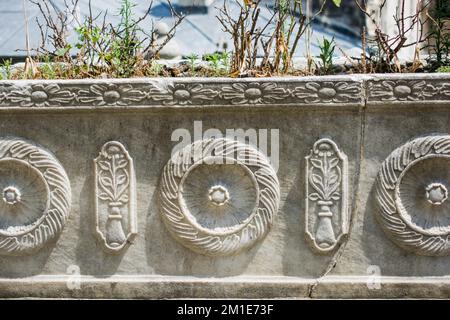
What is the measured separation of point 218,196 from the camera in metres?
4.04

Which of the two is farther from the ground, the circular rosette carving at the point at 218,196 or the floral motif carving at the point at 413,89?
the floral motif carving at the point at 413,89

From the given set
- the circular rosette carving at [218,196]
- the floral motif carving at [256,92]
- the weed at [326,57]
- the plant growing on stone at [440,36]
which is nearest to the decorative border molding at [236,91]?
the floral motif carving at [256,92]

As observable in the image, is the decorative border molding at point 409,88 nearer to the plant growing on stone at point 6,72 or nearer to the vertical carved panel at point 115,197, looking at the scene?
the vertical carved panel at point 115,197

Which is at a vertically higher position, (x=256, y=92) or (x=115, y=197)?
(x=256, y=92)

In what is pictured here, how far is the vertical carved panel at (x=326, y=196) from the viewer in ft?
13.2

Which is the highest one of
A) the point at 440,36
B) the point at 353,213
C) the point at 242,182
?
the point at 440,36

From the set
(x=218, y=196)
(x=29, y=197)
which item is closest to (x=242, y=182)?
(x=218, y=196)

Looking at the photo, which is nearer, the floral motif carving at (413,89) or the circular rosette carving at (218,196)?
the floral motif carving at (413,89)

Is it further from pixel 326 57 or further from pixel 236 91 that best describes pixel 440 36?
pixel 236 91

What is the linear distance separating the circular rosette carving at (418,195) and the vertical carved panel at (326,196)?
0.17 metres

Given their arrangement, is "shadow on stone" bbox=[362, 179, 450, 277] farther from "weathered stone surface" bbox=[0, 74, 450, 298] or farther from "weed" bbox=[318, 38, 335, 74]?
"weed" bbox=[318, 38, 335, 74]

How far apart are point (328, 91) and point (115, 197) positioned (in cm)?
105

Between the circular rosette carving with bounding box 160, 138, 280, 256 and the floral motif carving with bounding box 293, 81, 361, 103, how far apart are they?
0.33m

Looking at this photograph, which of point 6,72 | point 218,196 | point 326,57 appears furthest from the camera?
point 6,72
